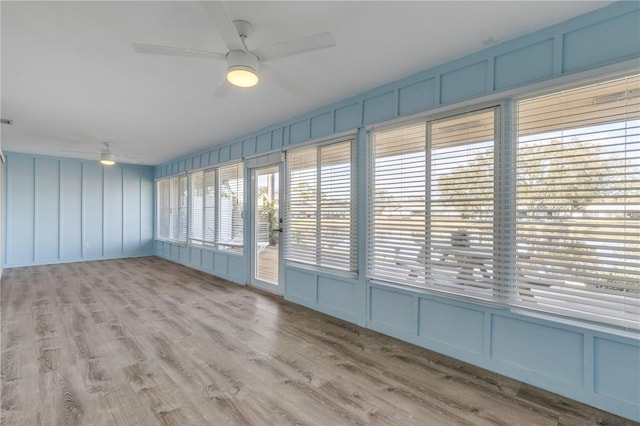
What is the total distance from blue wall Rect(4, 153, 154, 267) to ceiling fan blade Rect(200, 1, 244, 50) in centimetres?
800

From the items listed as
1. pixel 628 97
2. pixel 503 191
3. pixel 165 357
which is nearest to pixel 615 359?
pixel 503 191

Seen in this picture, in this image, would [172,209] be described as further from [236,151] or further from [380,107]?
[380,107]

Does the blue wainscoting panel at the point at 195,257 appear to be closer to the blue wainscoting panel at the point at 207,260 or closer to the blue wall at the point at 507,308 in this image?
the blue wainscoting panel at the point at 207,260

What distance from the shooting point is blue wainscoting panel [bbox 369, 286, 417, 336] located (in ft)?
10.5

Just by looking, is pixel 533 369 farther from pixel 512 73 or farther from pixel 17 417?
pixel 17 417

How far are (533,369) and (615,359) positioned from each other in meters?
0.52

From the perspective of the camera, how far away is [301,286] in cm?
446

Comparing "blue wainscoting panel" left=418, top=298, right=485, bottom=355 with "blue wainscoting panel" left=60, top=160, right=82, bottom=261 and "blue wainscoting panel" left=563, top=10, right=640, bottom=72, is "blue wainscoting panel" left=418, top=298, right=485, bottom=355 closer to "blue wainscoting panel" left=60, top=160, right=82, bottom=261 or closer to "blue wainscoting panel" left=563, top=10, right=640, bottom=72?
"blue wainscoting panel" left=563, top=10, right=640, bottom=72

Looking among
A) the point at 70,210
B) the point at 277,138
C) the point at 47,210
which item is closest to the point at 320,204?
the point at 277,138

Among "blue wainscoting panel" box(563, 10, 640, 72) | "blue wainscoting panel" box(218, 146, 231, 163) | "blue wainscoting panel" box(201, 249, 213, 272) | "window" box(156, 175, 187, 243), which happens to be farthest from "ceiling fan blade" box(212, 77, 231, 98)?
"window" box(156, 175, 187, 243)

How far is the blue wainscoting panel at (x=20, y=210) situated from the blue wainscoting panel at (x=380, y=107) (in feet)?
27.2

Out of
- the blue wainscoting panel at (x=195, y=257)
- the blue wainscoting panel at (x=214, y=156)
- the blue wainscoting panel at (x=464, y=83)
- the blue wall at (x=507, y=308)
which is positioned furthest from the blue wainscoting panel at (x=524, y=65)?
the blue wainscoting panel at (x=195, y=257)

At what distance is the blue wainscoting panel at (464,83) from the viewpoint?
2.72 m

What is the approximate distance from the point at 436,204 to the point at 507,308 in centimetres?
108
